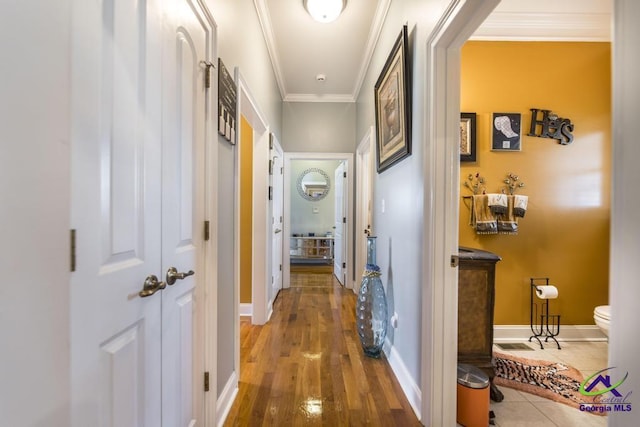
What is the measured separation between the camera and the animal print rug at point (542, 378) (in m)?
1.69

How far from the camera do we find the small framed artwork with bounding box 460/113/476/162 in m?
2.44

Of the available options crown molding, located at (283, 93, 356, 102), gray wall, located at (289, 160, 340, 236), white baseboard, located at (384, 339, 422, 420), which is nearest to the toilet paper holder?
white baseboard, located at (384, 339, 422, 420)

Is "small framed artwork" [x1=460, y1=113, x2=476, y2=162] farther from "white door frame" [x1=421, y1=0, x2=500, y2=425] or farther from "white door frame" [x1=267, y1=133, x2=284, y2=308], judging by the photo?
"white door frame" [x1=267, y1=133, x2=284, y2=308]

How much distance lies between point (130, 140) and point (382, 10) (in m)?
2.31

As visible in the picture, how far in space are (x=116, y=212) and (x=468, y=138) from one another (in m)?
2.68

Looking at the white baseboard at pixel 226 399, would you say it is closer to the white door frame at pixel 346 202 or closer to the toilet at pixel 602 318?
the white door frame at pixel 346 202

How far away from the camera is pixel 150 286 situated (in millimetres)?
865

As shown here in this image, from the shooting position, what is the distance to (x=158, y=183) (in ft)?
3.05

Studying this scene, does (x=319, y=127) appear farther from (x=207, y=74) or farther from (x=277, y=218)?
(x=207, y=74)

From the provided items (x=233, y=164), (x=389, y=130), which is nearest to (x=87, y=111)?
(x=233, y=164)

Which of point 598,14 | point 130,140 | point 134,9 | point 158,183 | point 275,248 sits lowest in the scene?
point 275,248

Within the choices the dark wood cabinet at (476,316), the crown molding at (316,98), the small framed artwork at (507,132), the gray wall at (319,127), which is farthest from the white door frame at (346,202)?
the dark wood cabinet at (476,316)

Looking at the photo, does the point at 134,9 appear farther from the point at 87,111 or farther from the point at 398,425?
the point at 398,425

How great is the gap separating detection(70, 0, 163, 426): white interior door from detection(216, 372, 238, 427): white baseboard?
0.60 metres
